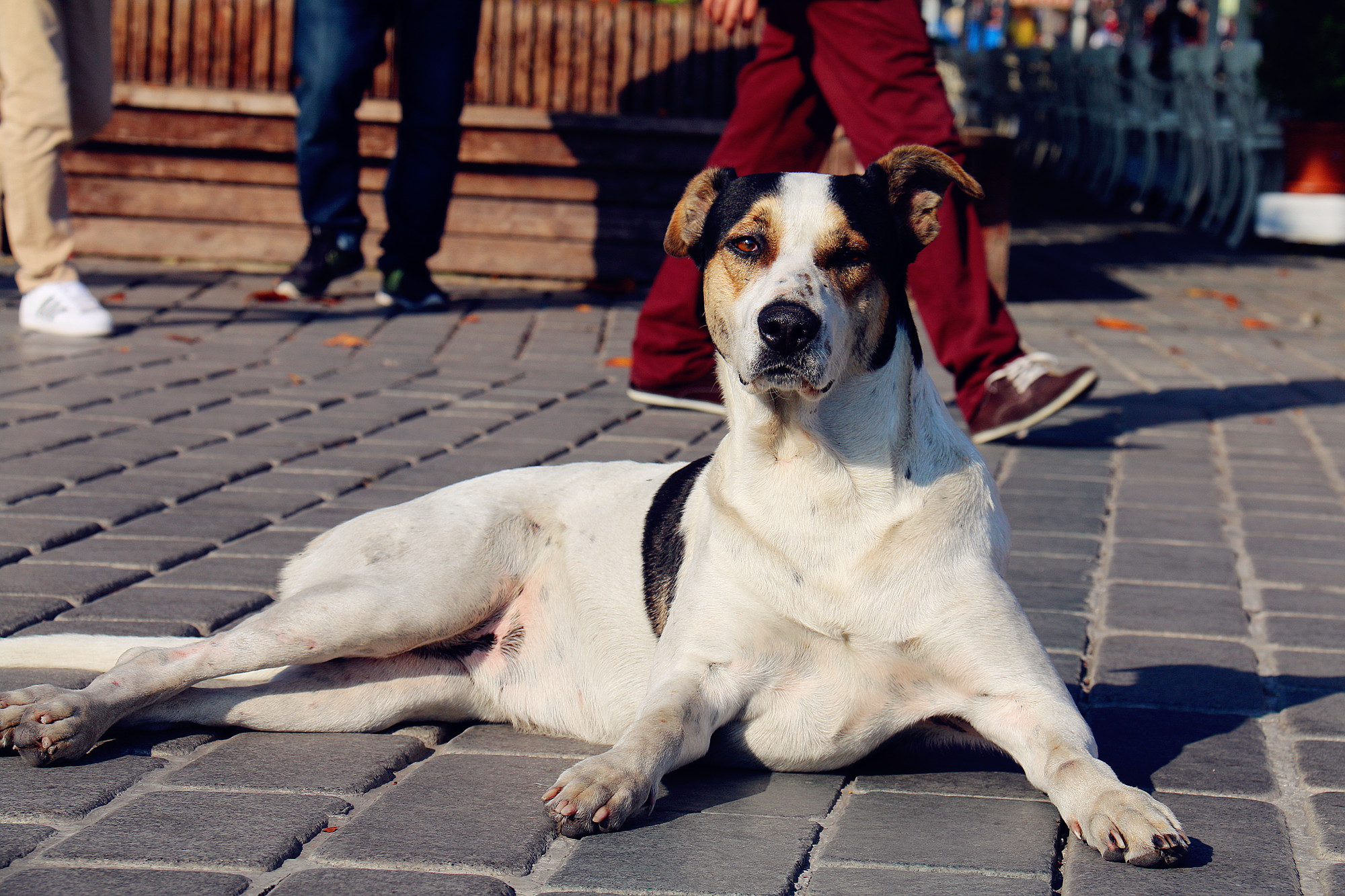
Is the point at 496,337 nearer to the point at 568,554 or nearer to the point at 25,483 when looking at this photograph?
the point at 25,483

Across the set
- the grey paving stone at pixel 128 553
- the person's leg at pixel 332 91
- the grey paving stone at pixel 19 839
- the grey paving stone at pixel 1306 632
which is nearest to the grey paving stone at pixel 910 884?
the grey paving stone at pixel 19 839

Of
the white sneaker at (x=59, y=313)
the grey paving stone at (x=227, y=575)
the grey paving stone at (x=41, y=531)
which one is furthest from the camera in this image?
the white sneaker at (x=59, y=313)

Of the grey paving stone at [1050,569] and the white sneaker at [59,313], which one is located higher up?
the grey paving stone at [1050,569]

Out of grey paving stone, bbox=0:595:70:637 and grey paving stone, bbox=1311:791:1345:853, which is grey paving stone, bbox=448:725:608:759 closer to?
grey paving stone, bbox=0:595:70:637

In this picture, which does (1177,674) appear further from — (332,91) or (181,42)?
(181,42)

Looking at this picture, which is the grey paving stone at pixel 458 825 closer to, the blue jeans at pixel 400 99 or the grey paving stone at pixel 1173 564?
the grey paving stone at pixel 1173 564

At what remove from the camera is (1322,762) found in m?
2.75

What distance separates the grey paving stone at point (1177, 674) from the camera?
122 inches

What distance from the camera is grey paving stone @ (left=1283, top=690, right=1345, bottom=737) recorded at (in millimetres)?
2932

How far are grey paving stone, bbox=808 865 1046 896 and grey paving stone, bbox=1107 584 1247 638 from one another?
5.11ft

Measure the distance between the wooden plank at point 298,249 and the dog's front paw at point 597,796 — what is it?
710cm

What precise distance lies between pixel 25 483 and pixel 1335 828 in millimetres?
3743

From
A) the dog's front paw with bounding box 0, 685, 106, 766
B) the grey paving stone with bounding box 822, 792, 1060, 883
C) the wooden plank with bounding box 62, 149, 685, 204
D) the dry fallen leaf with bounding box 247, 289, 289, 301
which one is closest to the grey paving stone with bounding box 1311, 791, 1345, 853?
the grey paving stone with bounding box 822, 792, 1060, 883

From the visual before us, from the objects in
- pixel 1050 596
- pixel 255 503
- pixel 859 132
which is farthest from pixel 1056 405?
pixel 255 503
